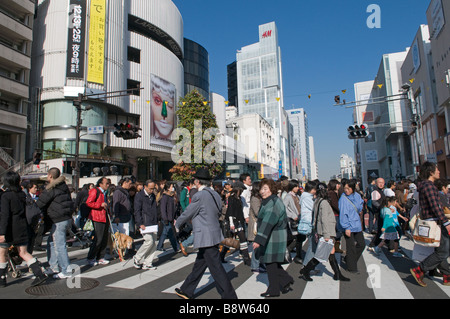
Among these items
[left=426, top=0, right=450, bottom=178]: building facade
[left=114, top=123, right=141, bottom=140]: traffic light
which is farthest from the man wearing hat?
[left=426, top=0, right=450, bottom=178]: building facade

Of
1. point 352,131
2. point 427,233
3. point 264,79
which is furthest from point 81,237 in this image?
point 264,79

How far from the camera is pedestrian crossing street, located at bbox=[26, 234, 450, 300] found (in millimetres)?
4340

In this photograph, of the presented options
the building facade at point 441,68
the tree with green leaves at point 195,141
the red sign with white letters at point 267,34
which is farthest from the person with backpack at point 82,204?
the red sign with white letters at point 267,34

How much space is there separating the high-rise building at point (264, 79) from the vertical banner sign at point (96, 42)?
65795mm

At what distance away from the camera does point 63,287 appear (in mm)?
4781

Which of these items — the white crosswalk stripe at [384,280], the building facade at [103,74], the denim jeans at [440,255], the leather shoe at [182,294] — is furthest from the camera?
the building facade at [103,74]

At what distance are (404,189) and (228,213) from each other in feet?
23.2

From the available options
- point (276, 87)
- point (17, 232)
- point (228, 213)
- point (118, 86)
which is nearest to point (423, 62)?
point (118, 86)

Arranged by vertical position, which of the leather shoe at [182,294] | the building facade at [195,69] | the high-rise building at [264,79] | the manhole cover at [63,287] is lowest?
the manhole cover at [63,287]

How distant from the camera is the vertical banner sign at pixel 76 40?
25078 millimetres

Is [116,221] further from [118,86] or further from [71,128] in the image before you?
[118,86]

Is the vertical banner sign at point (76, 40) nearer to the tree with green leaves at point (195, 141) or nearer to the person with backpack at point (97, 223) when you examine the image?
the tree with green leaves at point (195, 141)

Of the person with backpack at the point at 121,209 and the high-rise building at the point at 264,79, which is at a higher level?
the high-rise building at the point at 264,79

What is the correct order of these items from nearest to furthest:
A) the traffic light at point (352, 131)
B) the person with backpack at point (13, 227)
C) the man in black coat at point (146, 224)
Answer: the person with backpack at point (13, 227)
the man in black coat at point (146, 224)
the traffic light at point (352, 131)
